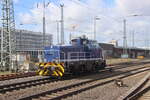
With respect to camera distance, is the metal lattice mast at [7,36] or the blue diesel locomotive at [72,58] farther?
the metal lattice mast at [7,36]

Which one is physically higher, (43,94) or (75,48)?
(75,48)

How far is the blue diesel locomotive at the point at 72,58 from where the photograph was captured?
61.4 ft

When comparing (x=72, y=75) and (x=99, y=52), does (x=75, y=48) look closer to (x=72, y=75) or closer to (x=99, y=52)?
(x=72, y=75)

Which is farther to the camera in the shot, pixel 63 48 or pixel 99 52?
pixel 99 52

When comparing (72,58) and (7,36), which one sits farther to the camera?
(7,36)

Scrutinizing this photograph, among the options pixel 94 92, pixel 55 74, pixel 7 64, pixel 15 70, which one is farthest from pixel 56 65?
pixel 7 64

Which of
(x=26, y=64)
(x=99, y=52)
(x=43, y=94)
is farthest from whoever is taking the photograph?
(x=26, y=64)

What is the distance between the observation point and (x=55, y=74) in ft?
61.2

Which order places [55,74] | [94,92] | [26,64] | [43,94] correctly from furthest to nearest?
[26,64]
[55,74]
[94,92]
[43,94]

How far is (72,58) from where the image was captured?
66.6 feet

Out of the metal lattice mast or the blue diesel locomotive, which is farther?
the metal lattice mast

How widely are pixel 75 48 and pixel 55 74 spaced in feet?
11.1

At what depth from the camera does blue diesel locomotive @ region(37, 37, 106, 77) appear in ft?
61.4

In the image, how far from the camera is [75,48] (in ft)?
68.8
